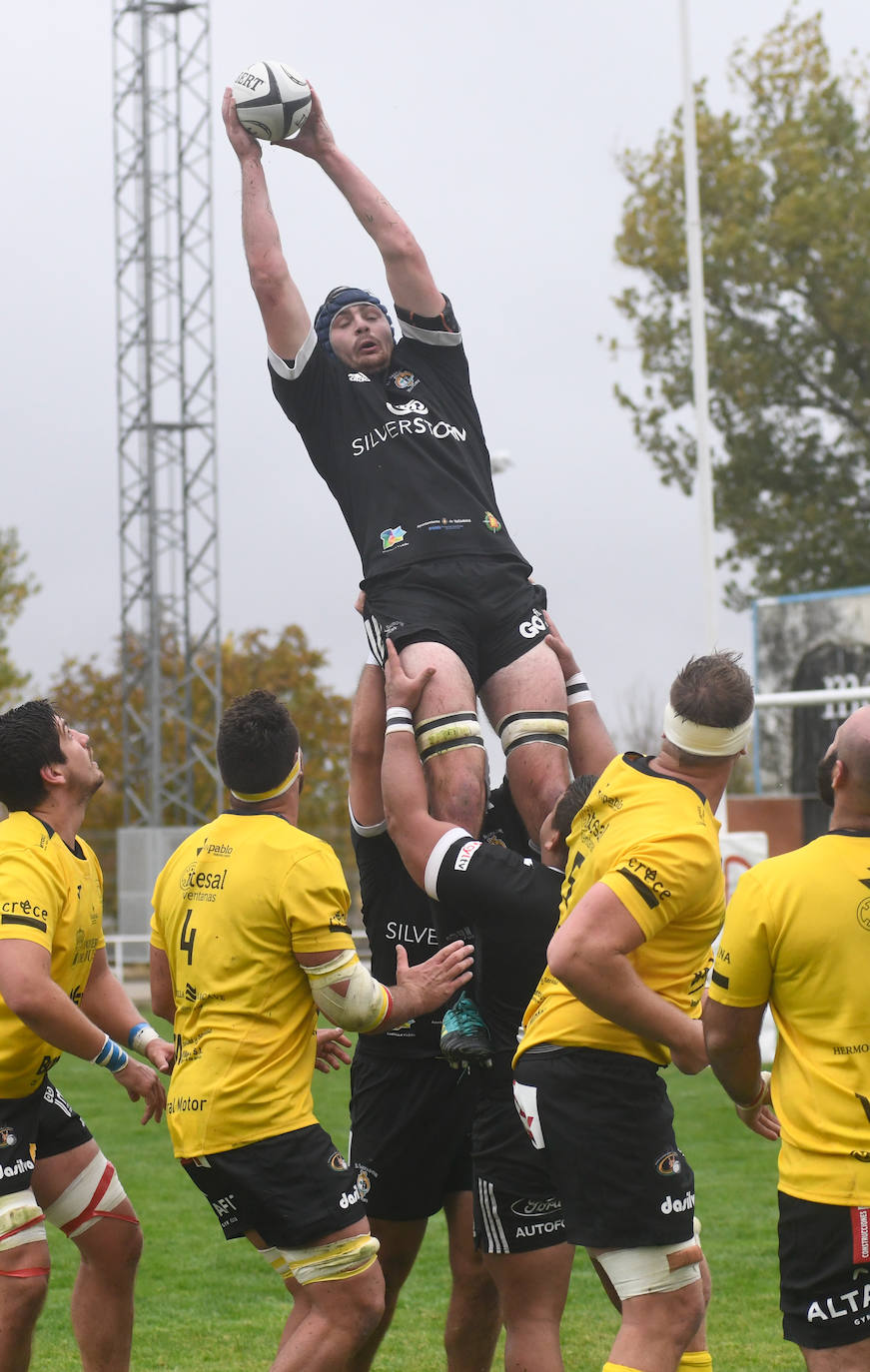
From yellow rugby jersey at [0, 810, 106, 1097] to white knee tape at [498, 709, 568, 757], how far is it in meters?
1.53

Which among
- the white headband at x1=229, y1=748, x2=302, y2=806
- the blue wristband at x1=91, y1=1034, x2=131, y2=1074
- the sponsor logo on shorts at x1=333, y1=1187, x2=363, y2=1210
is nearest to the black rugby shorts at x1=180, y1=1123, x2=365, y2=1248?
the sponsor logo on shorts at x1=333, y1=1187, x2=363, y2=1210

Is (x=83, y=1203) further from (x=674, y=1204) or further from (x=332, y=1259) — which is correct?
(x=674, y=1204)

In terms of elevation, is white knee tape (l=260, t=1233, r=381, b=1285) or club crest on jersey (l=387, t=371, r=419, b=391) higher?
Result: club crest on jersey (l=387, t=371, r=419, b=391)

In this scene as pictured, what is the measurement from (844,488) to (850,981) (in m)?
27.9

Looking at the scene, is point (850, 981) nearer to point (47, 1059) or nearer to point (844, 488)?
point (47, 1059)

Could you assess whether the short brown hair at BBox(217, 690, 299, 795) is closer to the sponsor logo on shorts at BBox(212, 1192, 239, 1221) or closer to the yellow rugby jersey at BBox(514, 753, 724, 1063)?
the yellow rugby jersey at BBox(514, 753, 724, 1063)

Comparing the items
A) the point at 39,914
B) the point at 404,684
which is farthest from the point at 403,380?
the point at 39,914

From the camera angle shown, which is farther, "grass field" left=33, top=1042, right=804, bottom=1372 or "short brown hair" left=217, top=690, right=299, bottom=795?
"grass field" left=33, top=1042, right=804, bottom=1372

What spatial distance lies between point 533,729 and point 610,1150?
150cm

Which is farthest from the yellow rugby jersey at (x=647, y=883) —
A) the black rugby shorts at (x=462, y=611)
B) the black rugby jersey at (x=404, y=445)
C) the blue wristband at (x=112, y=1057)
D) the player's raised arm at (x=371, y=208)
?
the player's raised arm at (x=371, y=208)

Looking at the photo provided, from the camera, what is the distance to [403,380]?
5.60 meters

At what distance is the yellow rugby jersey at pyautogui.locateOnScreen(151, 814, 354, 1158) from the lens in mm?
4680

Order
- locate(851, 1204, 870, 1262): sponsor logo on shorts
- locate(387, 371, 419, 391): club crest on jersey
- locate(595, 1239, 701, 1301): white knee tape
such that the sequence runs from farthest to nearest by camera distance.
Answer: locate(387, 371, 419, 391): club crest on jersey < locate(595, 1239, 701, 1301): white knee tape < locate(851, 1204, 870, 1262): sponsor logo on shorts

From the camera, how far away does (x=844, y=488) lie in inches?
1201
